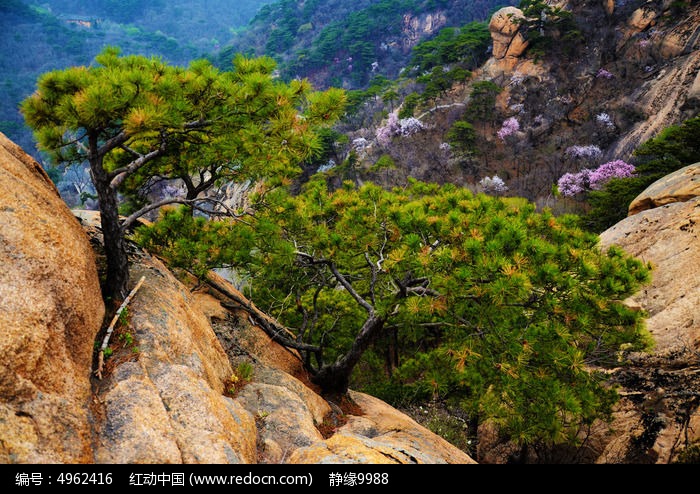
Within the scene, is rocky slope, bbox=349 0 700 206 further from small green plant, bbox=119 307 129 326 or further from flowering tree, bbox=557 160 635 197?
small green plant, bbox=119 307 129 326

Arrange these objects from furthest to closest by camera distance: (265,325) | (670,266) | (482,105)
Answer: (482,105)
(670,266)
(265,325)

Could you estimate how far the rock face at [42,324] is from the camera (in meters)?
2.54

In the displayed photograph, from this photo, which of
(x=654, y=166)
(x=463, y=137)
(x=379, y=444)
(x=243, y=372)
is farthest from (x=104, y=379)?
(x=463, y=137)

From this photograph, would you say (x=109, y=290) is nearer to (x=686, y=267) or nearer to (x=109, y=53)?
(x=109, y=53)

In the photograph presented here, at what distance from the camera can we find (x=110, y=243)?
4309 millimetres

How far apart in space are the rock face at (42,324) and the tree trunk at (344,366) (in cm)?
343

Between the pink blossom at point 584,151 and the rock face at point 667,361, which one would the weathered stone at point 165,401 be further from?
the pink blossom at point 584,151

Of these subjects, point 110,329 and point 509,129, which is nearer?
point 110,329

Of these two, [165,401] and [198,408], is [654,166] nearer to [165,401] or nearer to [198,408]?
[198,408]

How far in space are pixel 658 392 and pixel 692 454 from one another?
0.89 meters

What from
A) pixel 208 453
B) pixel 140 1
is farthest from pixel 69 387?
pixel 140 1

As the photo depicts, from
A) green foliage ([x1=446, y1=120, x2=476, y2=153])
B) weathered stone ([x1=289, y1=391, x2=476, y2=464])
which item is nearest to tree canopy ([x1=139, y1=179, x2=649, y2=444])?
weathered stone ([x1=289, y1=391, x2=476, y2=464])

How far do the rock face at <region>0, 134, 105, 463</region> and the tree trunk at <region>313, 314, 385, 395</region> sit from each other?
343 cm
